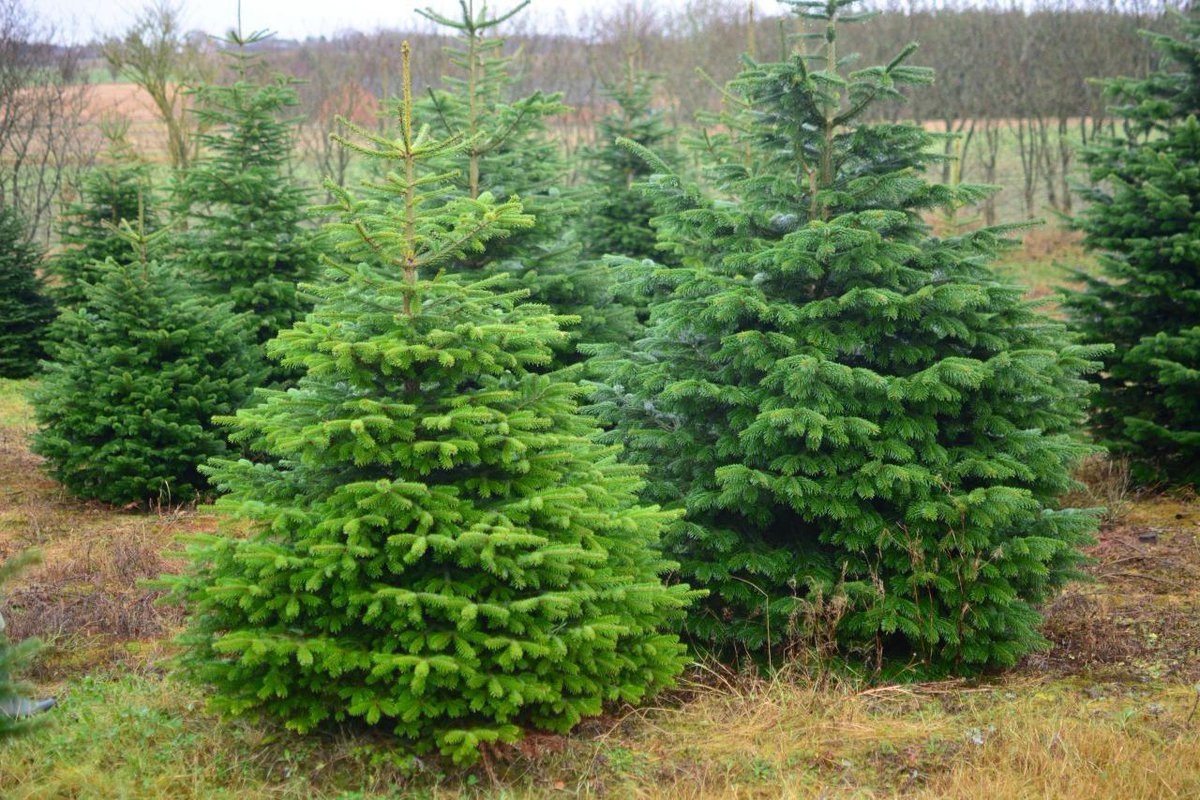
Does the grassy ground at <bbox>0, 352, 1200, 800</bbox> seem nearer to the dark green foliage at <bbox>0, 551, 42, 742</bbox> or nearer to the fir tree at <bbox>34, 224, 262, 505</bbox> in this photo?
the dark green foliage at <bbox>0, 551, 42, 742</bbox>

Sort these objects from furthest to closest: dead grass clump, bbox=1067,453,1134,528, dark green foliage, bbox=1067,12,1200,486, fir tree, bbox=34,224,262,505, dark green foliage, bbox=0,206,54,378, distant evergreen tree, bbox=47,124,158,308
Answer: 1. dark green foliage, bbox=0,206,54,378
2. distant evergreen tree, bbox=47,124,158,308
3. dark green foliage, bbox=1067,12,1200,486
4. dead grass clump, bbox=1067,453,1134,528
5. fir tree, bbox=34,224,262,505

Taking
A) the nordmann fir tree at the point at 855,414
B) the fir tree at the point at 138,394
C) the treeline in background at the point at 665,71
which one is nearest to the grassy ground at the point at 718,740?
the nordmann fir tree at the point at 855,414

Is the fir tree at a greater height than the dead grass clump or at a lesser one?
greater

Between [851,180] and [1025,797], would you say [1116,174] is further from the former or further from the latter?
[1025,797]

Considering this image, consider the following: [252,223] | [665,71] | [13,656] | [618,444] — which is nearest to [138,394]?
[252,223]

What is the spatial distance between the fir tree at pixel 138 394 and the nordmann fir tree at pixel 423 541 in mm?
4207

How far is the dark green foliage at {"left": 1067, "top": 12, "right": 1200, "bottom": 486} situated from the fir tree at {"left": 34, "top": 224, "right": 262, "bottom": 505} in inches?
303

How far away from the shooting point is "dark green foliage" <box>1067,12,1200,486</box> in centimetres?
880

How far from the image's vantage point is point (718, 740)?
4445 millimetres

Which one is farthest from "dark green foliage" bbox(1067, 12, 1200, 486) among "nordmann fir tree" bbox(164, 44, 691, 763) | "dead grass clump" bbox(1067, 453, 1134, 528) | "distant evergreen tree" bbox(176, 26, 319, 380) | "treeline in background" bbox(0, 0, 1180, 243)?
"treeline in background" bbox(0, 0, 1180, 243)

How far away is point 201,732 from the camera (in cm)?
437

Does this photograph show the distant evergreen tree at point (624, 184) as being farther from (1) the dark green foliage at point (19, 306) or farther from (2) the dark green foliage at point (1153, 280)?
(1) the dark green foliage at point (19, 306)

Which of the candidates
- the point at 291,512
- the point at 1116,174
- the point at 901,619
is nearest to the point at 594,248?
the point at 1116,174

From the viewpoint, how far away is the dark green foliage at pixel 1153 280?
8797 mm
